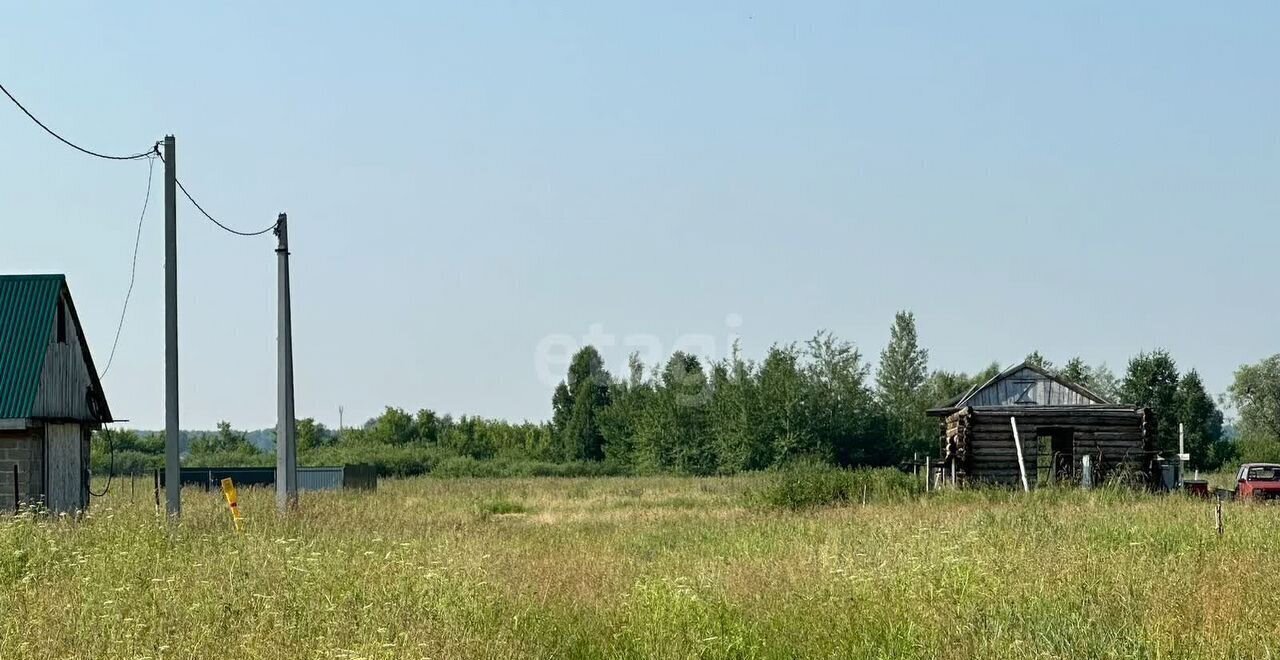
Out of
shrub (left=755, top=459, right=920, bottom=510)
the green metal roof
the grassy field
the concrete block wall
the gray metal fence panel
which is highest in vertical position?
the green metal roof

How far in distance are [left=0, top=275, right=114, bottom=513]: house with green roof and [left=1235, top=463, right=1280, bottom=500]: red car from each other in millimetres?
26937

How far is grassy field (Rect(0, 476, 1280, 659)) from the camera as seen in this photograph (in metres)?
10.9

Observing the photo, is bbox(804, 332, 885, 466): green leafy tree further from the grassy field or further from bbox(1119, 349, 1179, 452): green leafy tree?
the grassy field

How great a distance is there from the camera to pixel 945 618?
39.0ft

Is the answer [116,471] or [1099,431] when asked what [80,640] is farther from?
[116,471]

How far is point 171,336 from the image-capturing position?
889 inches

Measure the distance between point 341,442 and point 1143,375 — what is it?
55580 millimetres

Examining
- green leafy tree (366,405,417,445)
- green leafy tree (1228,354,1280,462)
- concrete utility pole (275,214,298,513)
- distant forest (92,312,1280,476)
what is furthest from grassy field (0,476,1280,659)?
green leafy tree (1228,354,1280,462)

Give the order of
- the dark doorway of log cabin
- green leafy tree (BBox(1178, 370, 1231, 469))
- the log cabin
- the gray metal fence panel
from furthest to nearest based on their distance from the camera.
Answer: green leafy tree (BBox(1178, 370, 1231, 469)) → the gray metal fence panel → the log cabin → the dark doorway of log cabin

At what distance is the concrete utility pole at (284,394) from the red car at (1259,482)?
22878 mm

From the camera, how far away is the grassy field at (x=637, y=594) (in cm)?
1086

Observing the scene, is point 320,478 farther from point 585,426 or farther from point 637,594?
point 585,426

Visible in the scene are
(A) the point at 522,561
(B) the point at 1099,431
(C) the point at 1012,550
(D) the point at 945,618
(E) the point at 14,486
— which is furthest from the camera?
(B) the point at 1099,431

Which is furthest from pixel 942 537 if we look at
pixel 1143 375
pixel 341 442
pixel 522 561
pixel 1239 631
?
pixel 341 442
